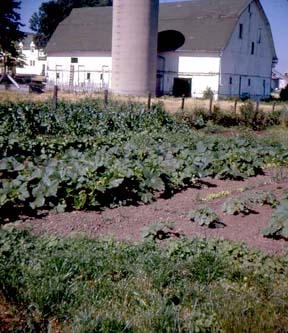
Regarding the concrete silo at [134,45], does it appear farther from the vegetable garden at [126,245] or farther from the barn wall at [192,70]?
the vegetable garden at [126,245]

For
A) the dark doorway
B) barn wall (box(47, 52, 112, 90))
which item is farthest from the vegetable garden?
barn wall (box(47, 52, 112, 90))

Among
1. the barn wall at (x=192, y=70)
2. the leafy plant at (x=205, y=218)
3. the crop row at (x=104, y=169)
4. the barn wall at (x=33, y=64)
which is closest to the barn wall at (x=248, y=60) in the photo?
the barn wall at (x=192, y=70)

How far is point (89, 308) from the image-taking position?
3340 millimetres

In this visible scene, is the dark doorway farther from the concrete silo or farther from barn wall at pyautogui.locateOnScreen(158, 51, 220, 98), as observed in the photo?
the concrete silo

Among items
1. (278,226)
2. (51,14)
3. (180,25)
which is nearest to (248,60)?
(180,25)

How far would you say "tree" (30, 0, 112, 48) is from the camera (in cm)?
6650

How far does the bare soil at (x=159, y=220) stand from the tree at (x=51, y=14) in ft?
212

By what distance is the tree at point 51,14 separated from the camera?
66.5 metres

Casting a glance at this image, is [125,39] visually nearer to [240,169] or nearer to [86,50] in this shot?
[86,50]

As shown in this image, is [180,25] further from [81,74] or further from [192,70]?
[81,74]

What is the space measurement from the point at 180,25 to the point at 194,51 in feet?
14.6

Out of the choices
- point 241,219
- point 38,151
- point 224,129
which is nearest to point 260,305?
point 241,219

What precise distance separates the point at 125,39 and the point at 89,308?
112 feet

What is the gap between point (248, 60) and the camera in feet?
140
